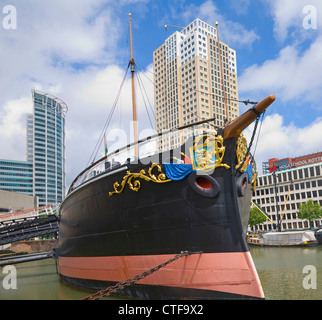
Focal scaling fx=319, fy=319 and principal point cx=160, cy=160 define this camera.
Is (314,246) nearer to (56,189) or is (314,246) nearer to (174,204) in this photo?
(174,204)

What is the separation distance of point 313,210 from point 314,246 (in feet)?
58.9

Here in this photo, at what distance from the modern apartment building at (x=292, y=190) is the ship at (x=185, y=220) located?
1860 inches

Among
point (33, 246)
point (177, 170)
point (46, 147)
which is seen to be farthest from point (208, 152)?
point (46, 147)

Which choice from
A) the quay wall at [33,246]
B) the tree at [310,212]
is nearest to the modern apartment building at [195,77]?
the tree at [310,212]

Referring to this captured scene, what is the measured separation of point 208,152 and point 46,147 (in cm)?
11932

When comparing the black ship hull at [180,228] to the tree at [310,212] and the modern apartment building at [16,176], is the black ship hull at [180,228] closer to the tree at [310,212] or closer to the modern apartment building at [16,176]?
the tree at [310,212]

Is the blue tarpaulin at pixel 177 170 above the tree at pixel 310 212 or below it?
above

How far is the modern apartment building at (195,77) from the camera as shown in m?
78.8

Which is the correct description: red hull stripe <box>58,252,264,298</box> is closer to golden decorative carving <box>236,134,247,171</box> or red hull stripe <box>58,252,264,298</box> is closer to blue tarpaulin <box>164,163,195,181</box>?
blue tarpaulin <box>164,163,195,181</box>
